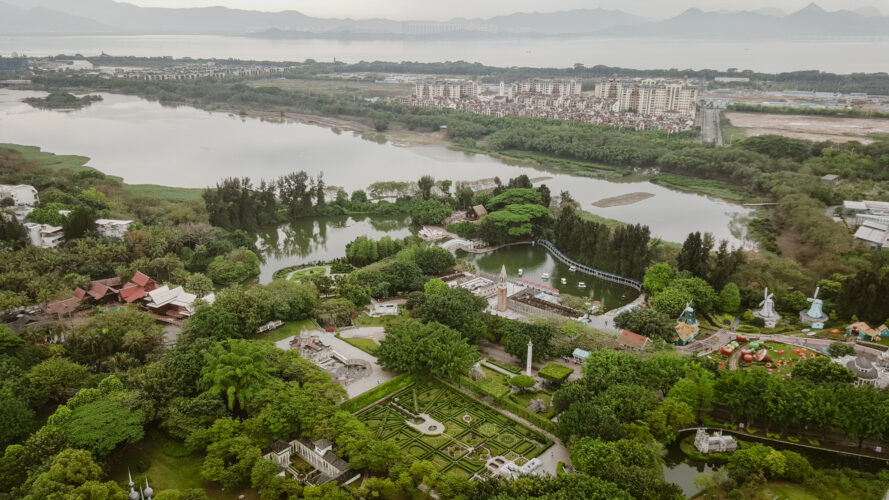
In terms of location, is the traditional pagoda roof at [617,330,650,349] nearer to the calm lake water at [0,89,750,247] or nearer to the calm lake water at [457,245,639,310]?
the calm lake water at [457,245,639,310]

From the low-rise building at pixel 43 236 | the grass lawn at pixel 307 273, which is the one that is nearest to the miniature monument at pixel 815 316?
the grass lawn at pixel 307 273

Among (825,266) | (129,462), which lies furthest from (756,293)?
(129,462)

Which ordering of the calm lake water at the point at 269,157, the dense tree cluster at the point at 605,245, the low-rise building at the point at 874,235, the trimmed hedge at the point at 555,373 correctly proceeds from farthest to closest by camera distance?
the calm lake water at the point at 269,157, the low-rise building at the point at 874,235, the dense tree cluster at the point at 605,245, the trimmed hedge at the point at 555,373

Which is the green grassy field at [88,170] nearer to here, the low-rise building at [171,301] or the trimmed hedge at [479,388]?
the low-rise building at [171,301]

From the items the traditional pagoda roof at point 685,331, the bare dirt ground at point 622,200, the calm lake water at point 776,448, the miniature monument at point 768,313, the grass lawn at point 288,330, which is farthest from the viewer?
the bare dirt ground at point 622,200

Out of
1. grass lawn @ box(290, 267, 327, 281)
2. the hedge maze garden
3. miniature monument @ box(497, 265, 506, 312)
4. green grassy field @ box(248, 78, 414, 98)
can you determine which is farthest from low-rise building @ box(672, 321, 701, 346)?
green grassy field @ box(248, 78, 414, 98)

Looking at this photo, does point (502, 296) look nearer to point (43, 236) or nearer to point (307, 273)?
point (307, 273)

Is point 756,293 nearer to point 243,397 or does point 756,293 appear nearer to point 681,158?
point 243,397

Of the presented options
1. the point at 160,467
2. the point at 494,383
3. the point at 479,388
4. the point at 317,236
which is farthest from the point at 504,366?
the point at 317,236
